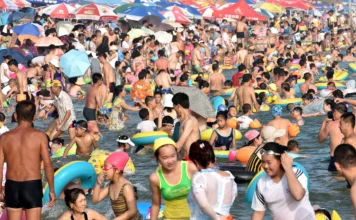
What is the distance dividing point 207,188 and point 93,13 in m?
24.0

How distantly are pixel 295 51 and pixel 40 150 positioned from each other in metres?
22.9

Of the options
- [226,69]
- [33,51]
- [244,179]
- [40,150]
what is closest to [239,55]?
[226,69]

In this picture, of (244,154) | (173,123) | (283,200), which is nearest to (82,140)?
(173,123)

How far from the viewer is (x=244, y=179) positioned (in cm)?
1020

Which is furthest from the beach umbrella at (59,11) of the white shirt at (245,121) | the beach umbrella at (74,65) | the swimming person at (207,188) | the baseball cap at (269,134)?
the swimming person at (207,188)

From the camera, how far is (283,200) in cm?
550

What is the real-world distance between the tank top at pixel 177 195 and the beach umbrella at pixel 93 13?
2318 cm

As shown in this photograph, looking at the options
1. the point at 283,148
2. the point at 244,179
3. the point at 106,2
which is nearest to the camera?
the point at 283,148

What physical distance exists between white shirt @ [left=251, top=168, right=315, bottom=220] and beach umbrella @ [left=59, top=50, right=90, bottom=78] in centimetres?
1240

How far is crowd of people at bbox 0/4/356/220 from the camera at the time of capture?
5.58 meters

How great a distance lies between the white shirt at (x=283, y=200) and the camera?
5453 millimetres

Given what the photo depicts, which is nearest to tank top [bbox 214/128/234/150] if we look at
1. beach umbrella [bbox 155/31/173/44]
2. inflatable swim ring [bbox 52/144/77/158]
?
inflatable swim ring [bbox 52/144/77/158]

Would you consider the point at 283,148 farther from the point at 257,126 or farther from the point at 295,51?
the point at 295,51

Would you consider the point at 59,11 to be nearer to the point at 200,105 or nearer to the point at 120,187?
the point at 200,105
